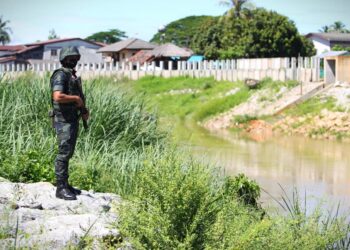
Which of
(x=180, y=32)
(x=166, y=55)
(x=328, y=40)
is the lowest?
(x=166, y=55)

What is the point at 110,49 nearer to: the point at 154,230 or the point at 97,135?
the point at 97,135

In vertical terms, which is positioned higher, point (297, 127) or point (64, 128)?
point (64, 128)

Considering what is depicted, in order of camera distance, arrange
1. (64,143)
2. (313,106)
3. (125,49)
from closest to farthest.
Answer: (64,143) → (313,106) → (125,49)

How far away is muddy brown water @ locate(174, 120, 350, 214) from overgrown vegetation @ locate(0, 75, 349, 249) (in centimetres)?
114

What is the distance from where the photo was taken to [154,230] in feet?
24.5

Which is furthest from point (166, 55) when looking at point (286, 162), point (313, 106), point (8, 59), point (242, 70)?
point (286, 162)

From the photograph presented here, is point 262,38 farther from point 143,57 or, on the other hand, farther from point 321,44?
point 321,44

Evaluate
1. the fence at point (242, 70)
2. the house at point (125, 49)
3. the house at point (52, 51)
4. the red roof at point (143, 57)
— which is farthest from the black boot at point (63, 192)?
the house at point (52, 51)

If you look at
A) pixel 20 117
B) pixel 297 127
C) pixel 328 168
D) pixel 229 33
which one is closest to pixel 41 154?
pixel 20 117

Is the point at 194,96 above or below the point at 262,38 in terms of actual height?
below

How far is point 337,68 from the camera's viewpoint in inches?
1459

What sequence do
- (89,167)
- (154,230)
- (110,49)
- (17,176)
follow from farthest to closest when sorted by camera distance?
1. (110,49)
2. (89,167)
3. (17,176)
4. (154,230)

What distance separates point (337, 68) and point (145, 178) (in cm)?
3054

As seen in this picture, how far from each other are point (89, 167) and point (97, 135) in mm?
2372
